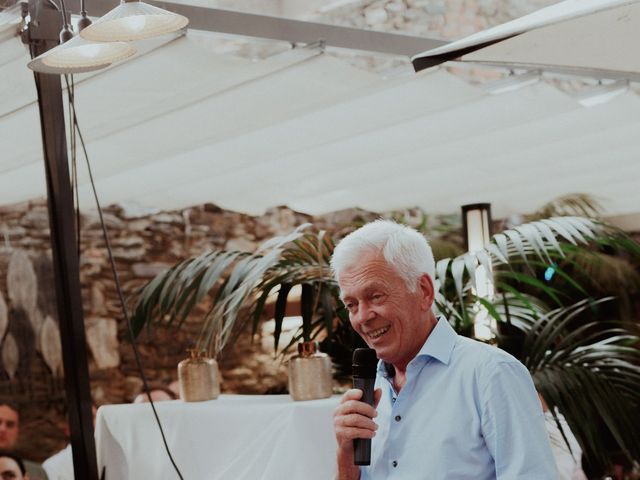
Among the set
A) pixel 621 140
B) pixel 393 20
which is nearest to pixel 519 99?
pixel 621 140

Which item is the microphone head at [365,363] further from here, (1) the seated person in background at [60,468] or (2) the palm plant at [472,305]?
(1) the seated person in background at [60,468]

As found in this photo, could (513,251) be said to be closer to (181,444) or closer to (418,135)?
(418,135)

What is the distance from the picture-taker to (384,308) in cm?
204

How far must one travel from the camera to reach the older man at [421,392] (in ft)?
6.17

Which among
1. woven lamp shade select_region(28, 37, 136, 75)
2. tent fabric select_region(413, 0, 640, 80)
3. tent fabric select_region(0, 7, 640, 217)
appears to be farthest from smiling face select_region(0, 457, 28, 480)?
tent fabric select_region(413, 0, 640, 80)

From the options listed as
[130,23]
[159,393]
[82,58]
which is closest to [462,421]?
[130,23]

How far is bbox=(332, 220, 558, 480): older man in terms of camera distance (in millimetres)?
1881

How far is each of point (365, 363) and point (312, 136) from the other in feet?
10.0

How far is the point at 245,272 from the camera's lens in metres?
4.20

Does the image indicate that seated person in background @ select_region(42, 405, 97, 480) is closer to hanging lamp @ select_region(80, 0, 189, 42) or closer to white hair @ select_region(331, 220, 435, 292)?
hanging lamp @ select_region(80, 0, 189, 42)

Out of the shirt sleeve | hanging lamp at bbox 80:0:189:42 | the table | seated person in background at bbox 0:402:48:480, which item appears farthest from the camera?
seated person in background at bbox 0:402:48:480

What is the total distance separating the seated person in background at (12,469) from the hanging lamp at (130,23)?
382 centimetres

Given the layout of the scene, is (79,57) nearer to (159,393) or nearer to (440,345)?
(440,345)

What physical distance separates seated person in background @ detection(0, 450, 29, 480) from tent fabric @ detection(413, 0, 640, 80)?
421 cm
